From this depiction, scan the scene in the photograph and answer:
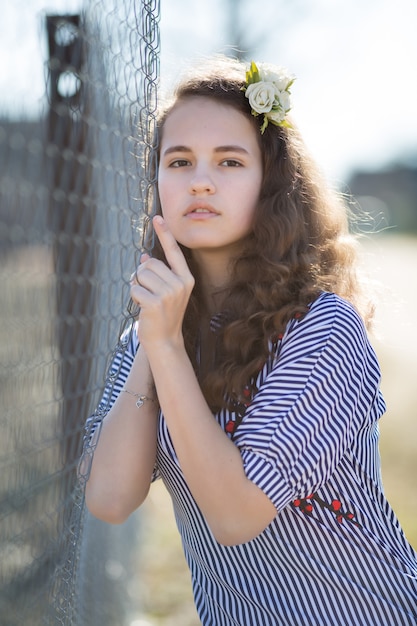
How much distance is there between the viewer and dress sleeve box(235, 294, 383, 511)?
1510 millimetres

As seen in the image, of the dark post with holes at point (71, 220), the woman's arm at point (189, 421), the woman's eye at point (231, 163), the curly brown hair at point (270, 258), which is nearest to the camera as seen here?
the woman's arm at point (189, 421)

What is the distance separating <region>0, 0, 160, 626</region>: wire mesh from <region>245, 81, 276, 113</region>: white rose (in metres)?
0.50

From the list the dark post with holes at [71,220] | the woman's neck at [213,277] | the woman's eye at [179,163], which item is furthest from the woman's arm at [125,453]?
the dark post with holes at [71,220]

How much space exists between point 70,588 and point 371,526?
32.2 inches

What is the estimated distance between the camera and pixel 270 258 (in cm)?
182

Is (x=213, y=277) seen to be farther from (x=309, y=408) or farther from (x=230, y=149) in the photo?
(x=309, y=408)

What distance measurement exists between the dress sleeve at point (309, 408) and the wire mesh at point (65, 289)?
838mm

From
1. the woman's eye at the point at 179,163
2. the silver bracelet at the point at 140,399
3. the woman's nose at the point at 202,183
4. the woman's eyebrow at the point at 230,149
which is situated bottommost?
the silver bracelet at the point at 140,399

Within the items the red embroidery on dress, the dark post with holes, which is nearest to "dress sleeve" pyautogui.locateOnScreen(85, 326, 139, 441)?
the red embroidery on dress

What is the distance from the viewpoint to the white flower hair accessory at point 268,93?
72.6 inches

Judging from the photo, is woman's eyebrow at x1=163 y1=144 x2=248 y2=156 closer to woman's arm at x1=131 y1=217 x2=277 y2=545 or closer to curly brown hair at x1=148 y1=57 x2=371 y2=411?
curly brown hair at x1=148 y1=57 x2=371 y2=411

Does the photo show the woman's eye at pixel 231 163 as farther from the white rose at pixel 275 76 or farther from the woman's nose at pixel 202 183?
the white rose at pixel 275 76

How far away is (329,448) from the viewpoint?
5.05 ft

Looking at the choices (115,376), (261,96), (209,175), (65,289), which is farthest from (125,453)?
(65,289)
